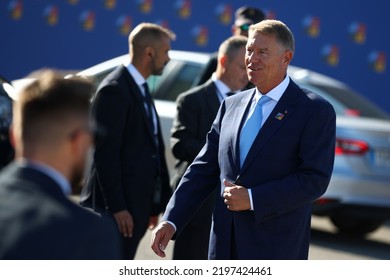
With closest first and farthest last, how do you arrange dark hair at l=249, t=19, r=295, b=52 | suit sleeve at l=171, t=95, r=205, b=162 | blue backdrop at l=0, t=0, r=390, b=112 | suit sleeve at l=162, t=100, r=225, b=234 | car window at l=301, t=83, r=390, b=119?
dark hair at l=249, t=19, r=295, b=52
suit sleeve at l=162, t=100, r=225, b=234
suit sleeve at l=171, t=95, r=205, b=162
car window at l=301, t=83, r=390, b=119
blue backdrop at l=0, t=0, r=390, b=112

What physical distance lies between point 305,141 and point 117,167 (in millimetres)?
1555

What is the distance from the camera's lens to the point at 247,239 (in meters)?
4.30

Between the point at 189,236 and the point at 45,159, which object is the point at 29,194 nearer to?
the point at 45,159

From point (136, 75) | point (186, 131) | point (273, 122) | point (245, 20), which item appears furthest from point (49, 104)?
point (245, 20)

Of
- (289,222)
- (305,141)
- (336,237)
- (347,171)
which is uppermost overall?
(305,141)

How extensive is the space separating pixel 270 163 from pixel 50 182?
2013 millimetres

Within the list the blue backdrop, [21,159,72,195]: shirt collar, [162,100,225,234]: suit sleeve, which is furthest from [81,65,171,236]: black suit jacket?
the blue backdrop

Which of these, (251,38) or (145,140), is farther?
(145,140)

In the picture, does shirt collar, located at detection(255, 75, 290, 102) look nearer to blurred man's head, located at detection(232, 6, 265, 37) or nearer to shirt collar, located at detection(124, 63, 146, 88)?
shirt collar, located at detection(124, 63, 146, 88)

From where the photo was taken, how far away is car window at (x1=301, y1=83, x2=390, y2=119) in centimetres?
937

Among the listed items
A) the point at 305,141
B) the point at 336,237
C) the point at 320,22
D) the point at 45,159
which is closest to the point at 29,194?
the point at 45,159

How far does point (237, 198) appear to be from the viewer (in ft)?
13.8

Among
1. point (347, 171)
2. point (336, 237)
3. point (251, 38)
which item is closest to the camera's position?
point (251, 38)

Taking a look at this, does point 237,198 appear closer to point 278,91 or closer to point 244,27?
point 278,91
